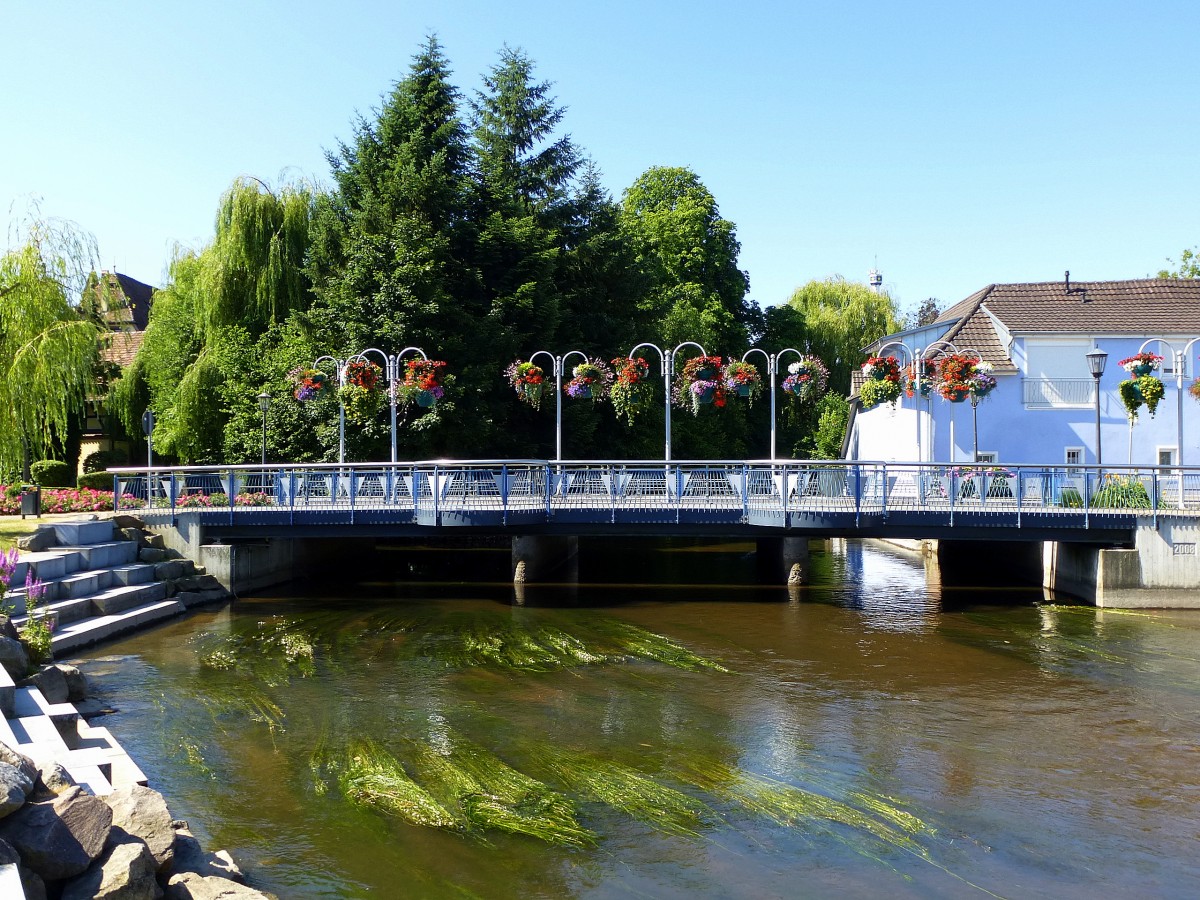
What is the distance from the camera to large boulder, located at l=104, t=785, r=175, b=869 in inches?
300

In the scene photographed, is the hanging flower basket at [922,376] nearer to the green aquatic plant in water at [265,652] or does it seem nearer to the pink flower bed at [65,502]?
the green aquatic plant in water at [265,652]

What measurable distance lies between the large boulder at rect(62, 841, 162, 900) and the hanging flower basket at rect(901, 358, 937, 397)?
22728mm

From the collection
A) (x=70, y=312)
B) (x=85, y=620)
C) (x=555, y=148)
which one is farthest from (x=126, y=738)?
(x=555, y=148)

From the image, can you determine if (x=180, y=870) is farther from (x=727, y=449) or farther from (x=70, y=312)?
(x=727, y=449)

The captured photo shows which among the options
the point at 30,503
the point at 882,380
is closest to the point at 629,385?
the point at 882,380

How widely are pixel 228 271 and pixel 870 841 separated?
3396cm

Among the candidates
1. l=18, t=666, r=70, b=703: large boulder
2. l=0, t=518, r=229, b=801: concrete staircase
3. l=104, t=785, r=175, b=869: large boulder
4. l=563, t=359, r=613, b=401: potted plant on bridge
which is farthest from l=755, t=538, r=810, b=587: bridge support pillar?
l=104, t=785, r=175, b=869: large boulder

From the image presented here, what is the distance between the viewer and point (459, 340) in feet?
107

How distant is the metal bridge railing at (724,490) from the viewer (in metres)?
22.2

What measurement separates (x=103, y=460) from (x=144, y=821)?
3762cm

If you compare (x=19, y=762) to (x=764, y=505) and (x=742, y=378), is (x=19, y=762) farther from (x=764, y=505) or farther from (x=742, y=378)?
(x=742, y=378)

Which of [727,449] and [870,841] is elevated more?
[727,449]

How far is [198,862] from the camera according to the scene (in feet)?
26.3

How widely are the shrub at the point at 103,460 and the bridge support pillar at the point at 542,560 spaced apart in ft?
68.5
